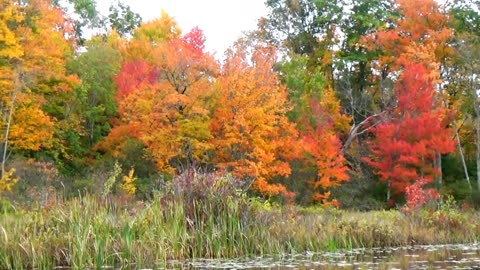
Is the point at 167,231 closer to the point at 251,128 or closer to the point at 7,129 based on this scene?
the point at 7,129

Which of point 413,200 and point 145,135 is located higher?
point 145,135

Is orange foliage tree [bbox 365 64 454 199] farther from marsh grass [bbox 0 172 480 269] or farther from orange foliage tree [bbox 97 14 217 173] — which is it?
marsh grass [bbox 0 172 480 269]

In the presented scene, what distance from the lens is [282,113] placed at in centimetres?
3216

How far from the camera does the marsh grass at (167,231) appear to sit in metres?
11.4

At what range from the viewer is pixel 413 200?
19641 millimetres

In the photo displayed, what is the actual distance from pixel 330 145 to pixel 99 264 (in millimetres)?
21527

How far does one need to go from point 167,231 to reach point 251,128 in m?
17.0

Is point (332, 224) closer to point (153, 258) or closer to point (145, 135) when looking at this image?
point (153, 258)

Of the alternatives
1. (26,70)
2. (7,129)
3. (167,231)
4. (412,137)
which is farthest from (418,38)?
(167,231)

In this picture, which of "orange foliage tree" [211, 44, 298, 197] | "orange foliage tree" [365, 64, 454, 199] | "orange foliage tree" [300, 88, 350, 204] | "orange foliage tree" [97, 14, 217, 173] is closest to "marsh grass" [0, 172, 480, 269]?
"orange foliage tree" [211, 44, 298, 197]

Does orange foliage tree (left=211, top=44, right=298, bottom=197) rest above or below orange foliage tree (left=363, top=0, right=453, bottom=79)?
below

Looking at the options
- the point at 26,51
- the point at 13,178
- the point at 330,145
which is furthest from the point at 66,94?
the point at 330,145

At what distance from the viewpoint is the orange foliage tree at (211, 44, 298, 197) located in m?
28.9

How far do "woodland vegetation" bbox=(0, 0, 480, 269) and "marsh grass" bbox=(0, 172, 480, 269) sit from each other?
0.88 metres
